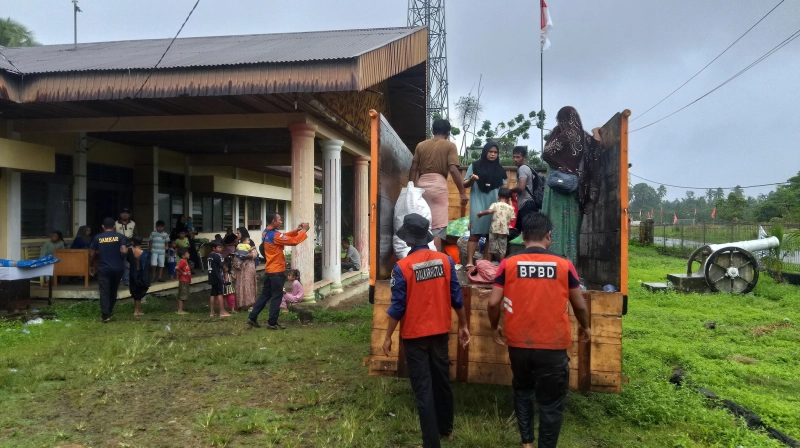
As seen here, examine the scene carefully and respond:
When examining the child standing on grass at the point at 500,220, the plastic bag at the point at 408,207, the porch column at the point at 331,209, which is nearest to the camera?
the plastic bag at the point at 408,207

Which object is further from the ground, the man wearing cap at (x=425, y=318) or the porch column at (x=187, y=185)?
the porch column at (x=187, y=185)

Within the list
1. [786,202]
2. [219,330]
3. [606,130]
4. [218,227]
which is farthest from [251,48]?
[786,202]

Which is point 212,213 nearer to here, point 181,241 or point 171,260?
point 181,241

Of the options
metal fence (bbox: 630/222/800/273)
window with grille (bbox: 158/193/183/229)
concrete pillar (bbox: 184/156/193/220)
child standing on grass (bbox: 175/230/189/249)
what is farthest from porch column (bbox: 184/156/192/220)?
metal fence (bbox: 630/222/800/273)

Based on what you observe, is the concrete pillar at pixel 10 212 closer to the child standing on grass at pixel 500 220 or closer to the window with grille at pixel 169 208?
the window with grille at pixel 169 208

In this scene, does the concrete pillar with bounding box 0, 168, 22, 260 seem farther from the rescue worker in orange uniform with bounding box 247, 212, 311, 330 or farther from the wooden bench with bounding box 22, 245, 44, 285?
the rescue worker in orange uniform with bounding box 247, 212, 311, 330

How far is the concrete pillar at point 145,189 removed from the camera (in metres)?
11.8

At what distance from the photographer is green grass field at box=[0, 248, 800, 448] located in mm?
3564

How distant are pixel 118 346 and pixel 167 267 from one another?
5.79 m

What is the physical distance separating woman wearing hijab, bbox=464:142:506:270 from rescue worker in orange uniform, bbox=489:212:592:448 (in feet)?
5.84

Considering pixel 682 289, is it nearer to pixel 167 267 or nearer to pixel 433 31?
pixel 167 267

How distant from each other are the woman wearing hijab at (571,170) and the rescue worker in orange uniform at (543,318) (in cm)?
144

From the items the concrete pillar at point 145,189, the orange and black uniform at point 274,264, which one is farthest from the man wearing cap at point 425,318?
the concrete pillar at point 145,189

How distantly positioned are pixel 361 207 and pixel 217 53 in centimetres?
516
